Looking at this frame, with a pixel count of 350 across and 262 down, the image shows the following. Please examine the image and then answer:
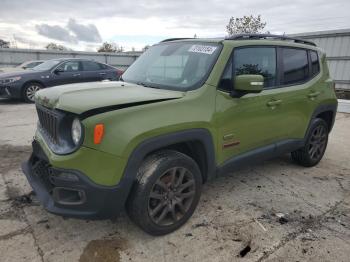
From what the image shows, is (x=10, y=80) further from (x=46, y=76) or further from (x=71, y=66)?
(x=71, y=66)

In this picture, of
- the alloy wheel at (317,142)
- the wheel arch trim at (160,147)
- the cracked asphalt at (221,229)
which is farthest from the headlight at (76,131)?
the alloy wheel at (317,142)

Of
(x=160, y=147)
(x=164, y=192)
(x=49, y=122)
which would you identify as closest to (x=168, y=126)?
(x=160, y=147)

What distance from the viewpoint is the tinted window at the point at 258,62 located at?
3536mm

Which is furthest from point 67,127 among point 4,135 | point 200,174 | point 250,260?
point 4,135

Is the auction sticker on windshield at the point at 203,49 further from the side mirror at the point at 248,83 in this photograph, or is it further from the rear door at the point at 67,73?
the rear door at the point at 67,73

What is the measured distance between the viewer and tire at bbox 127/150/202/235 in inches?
108

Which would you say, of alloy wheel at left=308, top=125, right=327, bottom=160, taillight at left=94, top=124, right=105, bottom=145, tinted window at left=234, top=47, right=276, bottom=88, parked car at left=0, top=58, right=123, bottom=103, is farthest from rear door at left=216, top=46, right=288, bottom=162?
parked car at left=0, top=58, right=123, bottom=103

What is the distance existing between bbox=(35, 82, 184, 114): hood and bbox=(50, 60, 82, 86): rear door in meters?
7.95

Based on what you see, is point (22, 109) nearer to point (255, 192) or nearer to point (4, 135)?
point (4, 135)

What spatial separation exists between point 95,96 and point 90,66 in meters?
9.45

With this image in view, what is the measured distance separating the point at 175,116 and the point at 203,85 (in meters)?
0.51

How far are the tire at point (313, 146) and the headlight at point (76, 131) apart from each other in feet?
11.1

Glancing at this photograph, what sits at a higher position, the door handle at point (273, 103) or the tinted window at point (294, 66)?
the tinted window at point (294, 66)

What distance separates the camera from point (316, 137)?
192 inches
